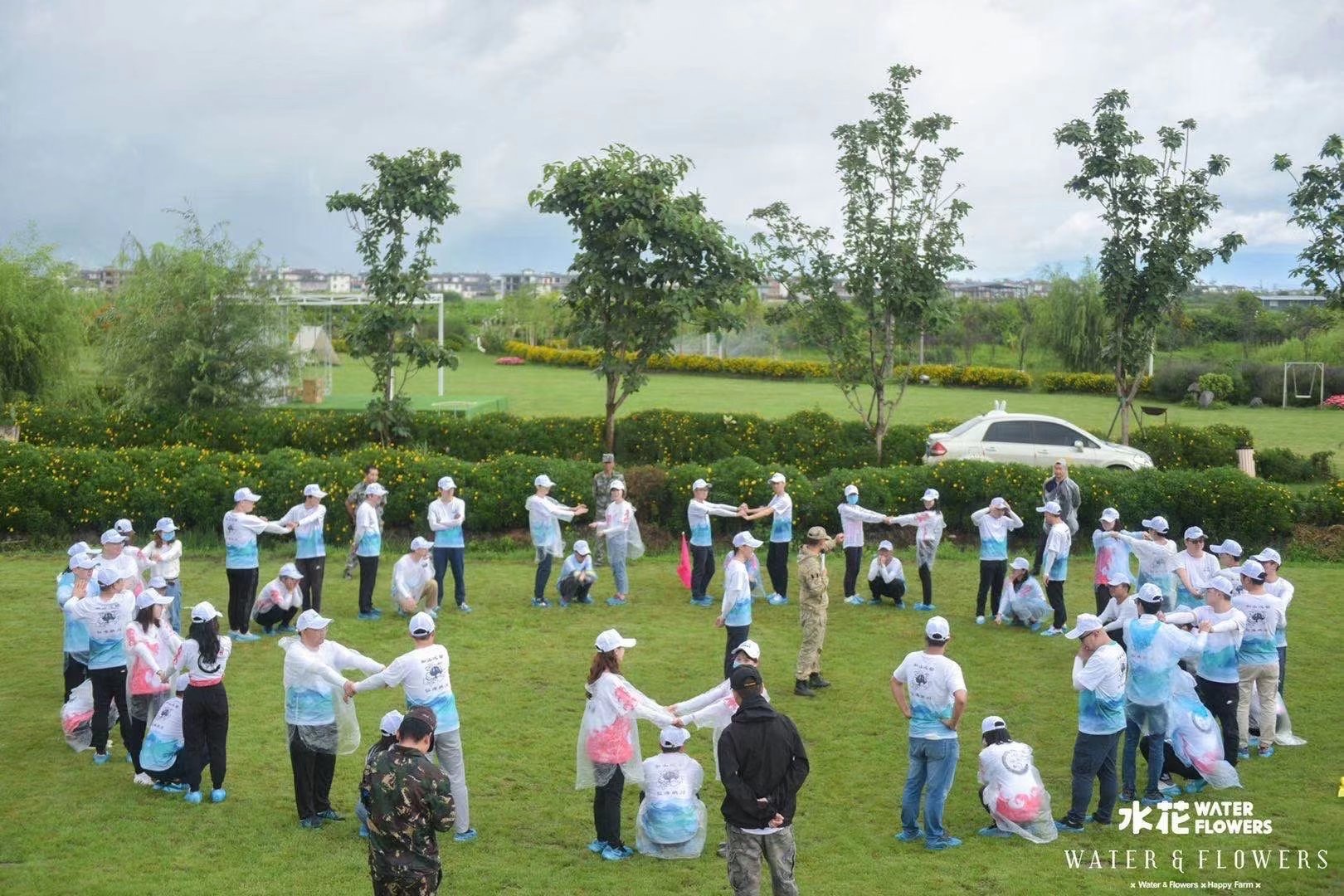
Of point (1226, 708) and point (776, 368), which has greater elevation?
point (776, 368)

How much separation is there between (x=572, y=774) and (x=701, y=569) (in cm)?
588

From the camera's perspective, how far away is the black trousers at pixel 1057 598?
45.0ft

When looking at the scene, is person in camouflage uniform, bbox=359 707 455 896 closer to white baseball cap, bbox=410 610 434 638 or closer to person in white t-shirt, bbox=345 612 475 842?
person in white t-shirt, bbox=345 612 475 842

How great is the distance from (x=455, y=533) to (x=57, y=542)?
7.32 m

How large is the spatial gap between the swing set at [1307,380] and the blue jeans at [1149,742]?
31.9m

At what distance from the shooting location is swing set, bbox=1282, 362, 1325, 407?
3778cm

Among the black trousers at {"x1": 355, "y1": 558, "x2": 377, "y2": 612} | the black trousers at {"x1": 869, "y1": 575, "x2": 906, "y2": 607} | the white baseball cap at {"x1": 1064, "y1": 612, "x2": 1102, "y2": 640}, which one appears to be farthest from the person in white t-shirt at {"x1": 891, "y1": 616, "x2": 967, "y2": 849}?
the black trousers at {"x1": 355, "y1": 558, "x2": 377, "y2": 612}

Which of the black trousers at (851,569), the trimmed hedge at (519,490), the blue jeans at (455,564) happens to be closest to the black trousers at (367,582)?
the blue jeans at (455,564)

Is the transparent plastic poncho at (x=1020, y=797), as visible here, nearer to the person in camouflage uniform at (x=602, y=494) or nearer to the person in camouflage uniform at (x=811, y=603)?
the person in camouflage uniform at (x=811, y=603)

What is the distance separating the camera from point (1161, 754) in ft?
29.7

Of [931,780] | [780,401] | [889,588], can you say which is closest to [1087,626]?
[931,780]

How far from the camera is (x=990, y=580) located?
1436 centimetres

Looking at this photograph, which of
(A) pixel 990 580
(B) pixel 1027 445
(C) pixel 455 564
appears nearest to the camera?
(A) pixel 990 580

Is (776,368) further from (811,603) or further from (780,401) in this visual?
(811,603)
